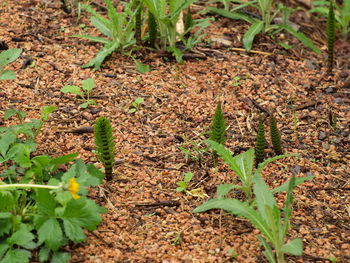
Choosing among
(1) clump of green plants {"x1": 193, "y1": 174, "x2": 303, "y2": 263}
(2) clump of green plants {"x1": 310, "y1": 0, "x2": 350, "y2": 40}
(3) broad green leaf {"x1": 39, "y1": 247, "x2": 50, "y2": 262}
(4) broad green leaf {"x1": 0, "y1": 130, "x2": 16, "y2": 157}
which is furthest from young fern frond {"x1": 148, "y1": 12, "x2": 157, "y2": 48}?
(3) broad green leaf {"x1": 39, "y1": 247, "x2": 50, "y2": 262}

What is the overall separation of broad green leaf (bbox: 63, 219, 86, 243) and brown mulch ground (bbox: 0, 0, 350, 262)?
0.56 ft

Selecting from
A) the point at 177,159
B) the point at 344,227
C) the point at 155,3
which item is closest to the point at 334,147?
the point at 344,227

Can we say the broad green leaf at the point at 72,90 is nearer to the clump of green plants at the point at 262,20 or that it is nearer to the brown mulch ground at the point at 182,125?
the brown mulch ground at the point at 182,125

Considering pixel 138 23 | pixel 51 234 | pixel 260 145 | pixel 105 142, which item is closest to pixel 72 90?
pixel 138 23

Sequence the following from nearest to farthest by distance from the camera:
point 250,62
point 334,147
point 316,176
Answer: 1. point 316,176
2. point 334,147
3. point 250,62

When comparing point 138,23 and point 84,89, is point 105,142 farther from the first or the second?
point 138,23

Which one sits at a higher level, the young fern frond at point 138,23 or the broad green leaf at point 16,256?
the young fern frond at point 138,23

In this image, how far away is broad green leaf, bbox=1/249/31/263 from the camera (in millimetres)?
2570

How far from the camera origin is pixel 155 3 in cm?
421

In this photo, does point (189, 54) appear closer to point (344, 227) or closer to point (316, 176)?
point (316, 176)

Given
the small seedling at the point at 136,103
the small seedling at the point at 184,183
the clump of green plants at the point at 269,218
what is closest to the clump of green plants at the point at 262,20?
the small seedling at the point at 136,103

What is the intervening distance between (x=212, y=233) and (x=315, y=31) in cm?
282

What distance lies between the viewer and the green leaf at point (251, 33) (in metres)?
4.59

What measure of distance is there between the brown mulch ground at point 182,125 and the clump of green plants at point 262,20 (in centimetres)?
9
